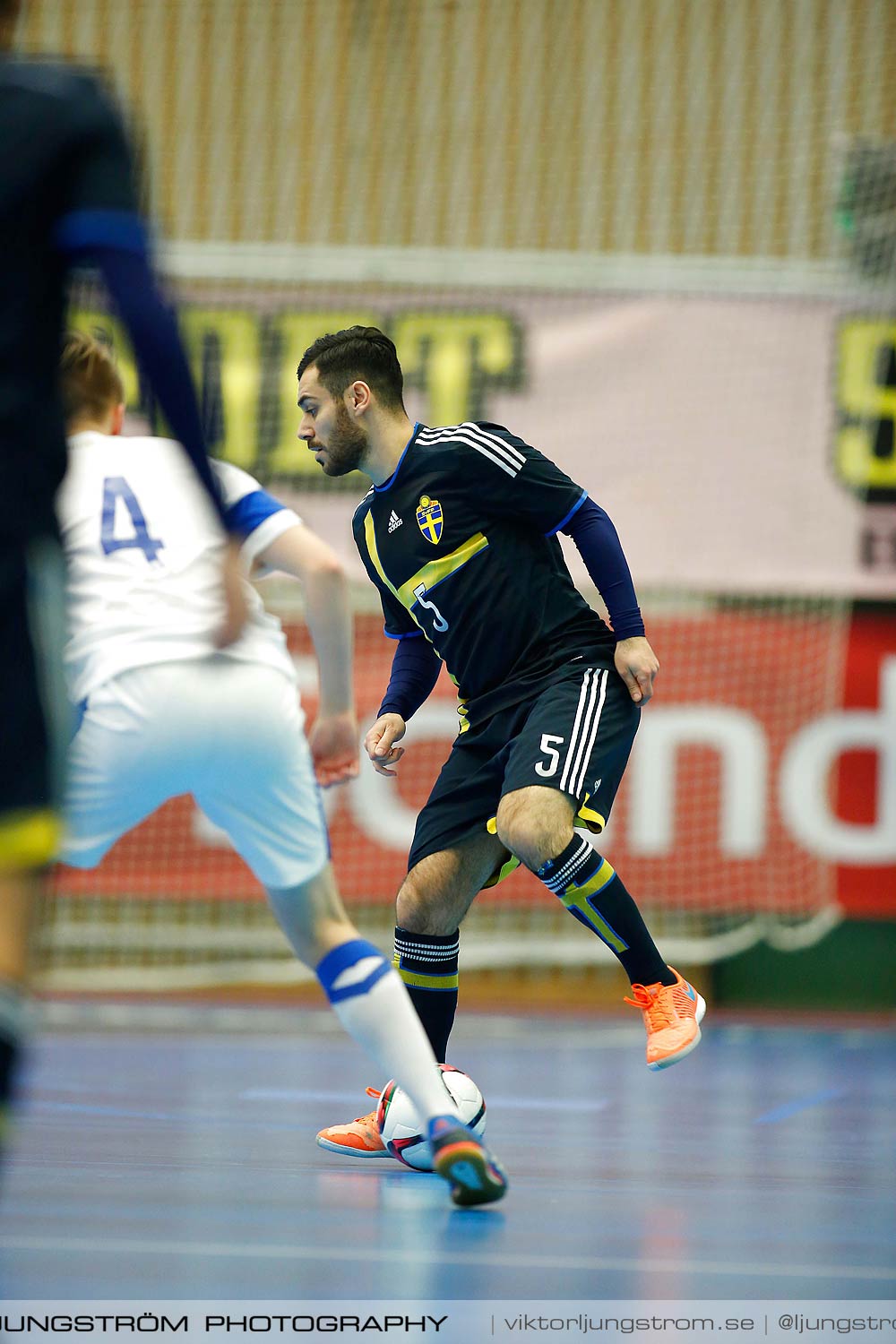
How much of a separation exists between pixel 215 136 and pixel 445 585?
699 cm

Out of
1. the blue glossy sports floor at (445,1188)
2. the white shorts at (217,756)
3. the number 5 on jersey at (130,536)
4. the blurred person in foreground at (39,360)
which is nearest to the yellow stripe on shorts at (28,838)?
the blurred person in foreground at (39,360)

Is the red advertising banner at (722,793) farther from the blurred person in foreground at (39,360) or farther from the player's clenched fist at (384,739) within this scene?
the blurred person in foreground at (39,360)

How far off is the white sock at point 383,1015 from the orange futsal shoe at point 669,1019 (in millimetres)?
953

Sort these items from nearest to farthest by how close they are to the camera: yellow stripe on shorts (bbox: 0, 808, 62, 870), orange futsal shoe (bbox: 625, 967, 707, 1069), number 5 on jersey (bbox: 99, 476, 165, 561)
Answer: yellow stripe on shorts (bbox: 0, 808, 62, 870) < number 5 on jersey (bbox: 99, 476, 165, 561) < orange futsal shoe (bbox: 625, 967, 707, 1069)

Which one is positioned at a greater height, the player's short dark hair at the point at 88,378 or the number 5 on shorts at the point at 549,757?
the player's short dark hair at the point at 88,378

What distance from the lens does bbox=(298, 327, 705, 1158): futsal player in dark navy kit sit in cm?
443

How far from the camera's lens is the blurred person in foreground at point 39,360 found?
206 cm

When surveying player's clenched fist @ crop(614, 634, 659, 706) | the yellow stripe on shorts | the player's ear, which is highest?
the player's ear

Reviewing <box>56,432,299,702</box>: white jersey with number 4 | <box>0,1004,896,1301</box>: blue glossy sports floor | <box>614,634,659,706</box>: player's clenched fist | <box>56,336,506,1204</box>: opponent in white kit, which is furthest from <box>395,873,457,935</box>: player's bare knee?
<box>56,432,299,702</box>: white jersey with number 4

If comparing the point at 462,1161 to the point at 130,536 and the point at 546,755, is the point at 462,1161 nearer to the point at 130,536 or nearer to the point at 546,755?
the point at 546,755

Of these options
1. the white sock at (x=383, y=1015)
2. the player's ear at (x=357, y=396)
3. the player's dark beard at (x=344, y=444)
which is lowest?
the white sock at (x=383, y=1015)

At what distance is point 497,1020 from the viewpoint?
8.88 m

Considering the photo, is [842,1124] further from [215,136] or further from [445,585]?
[215,136]

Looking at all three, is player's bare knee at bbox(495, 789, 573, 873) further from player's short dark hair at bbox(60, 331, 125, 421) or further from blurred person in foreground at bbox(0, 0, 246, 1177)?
blurred person in foreground at bbox(0, 0, 246, 1177)
